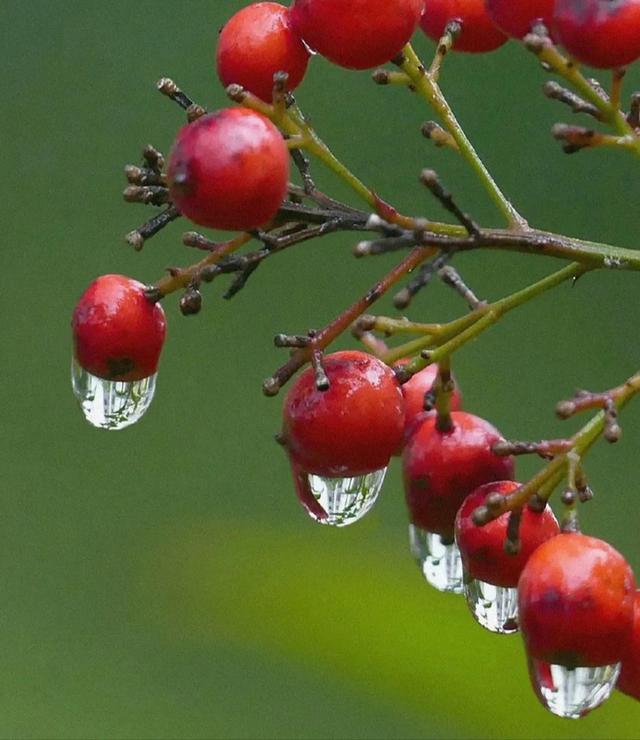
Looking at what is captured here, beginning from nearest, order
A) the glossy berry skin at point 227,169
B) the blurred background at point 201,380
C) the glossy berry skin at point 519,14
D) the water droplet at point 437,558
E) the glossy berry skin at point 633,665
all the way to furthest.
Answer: the glossy berry skin at point 227,169 < the glossy berry skin at point 633,665 < the glossy berry skin at point 519,14 < the water droplet at point 437,558 < the blurred background at point 201,380

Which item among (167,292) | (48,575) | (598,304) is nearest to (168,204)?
(167,292)

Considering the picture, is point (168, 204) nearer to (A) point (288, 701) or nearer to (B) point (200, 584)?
(B) point (200, 584)

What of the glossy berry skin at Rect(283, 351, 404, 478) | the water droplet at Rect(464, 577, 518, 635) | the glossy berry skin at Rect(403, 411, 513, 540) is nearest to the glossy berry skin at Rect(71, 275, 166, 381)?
the glossy berry skin at Rect(283, 351, 404, 478)

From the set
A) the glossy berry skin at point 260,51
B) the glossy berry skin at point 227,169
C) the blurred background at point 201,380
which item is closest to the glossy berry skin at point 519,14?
the glossy berry skin at point 260,51

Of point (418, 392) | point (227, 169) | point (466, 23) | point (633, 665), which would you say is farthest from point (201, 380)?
point (227, 169)

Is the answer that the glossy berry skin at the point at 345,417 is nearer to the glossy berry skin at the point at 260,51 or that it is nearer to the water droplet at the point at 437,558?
the water droplet at the point at 437,558

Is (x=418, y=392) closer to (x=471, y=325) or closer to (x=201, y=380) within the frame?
(x=471, y=325)
